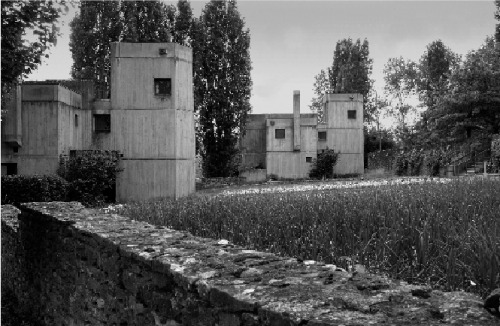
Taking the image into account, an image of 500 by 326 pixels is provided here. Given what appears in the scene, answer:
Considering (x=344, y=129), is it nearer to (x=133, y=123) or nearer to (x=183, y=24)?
(x=183, y=24)

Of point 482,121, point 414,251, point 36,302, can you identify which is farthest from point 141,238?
point 482,121

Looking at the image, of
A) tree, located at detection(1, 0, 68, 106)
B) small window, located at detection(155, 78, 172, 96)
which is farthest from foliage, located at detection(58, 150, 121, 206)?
tree, located at detection(1, 0, 68, 106)

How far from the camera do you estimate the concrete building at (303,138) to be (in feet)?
136

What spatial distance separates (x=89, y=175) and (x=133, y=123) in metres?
3.21

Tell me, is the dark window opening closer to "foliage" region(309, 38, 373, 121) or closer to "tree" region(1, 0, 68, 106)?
"tree" region(1, 0, 68, 106)

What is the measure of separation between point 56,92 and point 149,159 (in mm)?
5006

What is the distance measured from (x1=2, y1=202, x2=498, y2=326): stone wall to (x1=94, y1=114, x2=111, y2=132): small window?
17.7 m

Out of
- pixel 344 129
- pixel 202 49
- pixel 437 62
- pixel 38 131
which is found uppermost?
pixel 437 62

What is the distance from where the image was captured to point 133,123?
24984 mm

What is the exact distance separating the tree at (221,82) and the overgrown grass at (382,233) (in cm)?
2551

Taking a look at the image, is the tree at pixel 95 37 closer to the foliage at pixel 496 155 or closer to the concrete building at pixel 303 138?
the concrete building at pixel 303 138

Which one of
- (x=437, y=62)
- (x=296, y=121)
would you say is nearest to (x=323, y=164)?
(x=296, y=121)

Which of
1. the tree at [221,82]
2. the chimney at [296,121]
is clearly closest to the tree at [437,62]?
the chimney at [296,121]

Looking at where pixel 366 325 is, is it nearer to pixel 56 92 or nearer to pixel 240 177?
pixel 56 92
